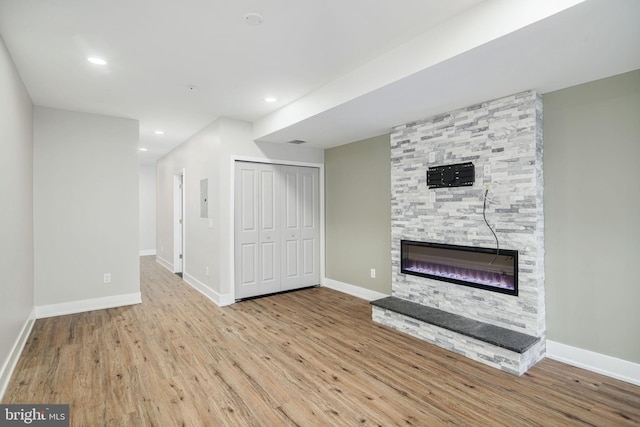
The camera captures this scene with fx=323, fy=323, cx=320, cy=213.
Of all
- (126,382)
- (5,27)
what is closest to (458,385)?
(126,382)

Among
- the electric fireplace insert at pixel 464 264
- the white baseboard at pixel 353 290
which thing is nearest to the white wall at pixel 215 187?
the white baseboard at pixel 353 290

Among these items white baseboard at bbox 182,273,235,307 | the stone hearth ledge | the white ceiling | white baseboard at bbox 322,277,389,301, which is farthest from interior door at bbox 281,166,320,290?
the stone hearth ledge

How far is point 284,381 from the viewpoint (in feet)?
8.41

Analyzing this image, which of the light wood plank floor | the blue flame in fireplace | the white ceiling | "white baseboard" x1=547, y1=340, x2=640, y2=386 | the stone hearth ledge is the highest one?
the white ceiling

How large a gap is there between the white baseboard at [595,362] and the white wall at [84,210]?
506cm

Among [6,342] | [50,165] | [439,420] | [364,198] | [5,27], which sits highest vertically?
[5,27]

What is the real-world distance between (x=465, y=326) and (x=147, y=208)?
354 inches

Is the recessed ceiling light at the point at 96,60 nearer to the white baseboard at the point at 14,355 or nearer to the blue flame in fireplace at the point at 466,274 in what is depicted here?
the white baseboard at the point at 14,355

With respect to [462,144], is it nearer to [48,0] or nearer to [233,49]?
[233,49]

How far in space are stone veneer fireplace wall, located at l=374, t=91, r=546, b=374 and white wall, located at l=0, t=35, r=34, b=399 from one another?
345 centimetres

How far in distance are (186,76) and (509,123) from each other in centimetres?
310

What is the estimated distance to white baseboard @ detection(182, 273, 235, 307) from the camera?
4539 mm

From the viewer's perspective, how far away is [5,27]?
2.32 meters

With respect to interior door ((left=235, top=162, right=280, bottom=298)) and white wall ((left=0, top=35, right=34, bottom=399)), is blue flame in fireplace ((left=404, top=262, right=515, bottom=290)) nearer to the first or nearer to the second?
interior door ((left=235, top=162, right=280, bottom=298))
